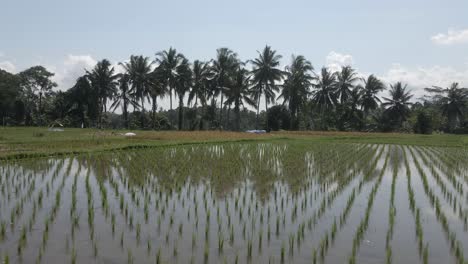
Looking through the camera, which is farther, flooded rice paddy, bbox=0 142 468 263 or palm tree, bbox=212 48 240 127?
palm tree, bbox=212 48 240 127

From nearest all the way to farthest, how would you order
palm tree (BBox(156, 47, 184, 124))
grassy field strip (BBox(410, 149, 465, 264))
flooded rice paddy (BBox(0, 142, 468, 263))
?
flooded rice paddy (BBox(0, 142, 468, 263)), grassy field strip (BBox(410, 149, 465, 264)), palm tree (BBox(156, 47, 184, 124))

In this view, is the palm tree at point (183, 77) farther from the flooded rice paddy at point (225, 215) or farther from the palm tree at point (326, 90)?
the flooded rice paddy at point (225, 215)

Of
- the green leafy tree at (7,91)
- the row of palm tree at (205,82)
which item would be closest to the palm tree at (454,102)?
the row of palm tree at (205,82)

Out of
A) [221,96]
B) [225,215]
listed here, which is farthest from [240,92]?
[225,215]

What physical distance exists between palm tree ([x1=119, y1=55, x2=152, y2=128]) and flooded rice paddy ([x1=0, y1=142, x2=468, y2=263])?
82.7 ft

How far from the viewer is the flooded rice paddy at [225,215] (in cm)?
403

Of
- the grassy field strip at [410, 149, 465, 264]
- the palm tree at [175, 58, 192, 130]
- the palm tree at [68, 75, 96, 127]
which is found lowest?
the grassy field strip at [410, 149, 465, 264]

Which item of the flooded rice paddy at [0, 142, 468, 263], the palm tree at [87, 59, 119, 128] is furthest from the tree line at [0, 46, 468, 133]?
the flooded rice paddy at [0, 142, 468, 263]

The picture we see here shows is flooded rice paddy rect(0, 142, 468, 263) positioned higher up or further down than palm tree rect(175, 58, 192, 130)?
further down

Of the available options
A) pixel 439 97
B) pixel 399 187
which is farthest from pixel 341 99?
pixel 399 187

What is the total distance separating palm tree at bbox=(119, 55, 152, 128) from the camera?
114ft

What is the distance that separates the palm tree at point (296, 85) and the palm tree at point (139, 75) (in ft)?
39.7

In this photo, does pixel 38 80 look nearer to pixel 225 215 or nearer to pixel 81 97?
pixel 81 97

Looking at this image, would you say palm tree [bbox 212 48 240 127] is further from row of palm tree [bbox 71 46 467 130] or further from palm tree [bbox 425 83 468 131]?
palm tree [bbox 425 83 468 131]
